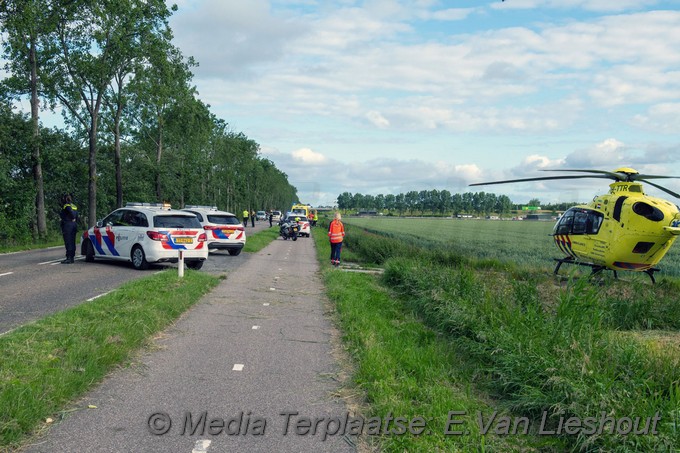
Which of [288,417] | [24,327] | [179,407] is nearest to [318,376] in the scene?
[288,417]

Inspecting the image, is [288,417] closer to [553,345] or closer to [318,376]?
[318,376]

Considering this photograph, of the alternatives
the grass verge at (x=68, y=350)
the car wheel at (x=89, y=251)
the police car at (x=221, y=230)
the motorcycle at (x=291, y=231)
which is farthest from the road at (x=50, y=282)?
the motorcycle at (x=291, y=231)

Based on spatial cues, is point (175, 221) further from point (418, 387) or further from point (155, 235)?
point (418, 387)

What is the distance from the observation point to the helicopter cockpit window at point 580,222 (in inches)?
659

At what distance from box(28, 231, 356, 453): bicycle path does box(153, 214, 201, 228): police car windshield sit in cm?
764

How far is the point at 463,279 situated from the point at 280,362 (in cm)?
496

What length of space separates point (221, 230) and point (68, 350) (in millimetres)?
16100

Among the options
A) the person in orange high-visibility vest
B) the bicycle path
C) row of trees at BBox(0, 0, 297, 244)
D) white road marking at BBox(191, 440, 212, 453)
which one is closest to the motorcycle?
row of trees at BBox(0, 0, 297, 244)

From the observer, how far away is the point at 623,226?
15.7 meters

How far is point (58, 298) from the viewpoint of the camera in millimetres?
10406

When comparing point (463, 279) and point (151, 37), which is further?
point (151, 37)

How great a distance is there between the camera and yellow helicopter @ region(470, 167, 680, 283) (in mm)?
15406

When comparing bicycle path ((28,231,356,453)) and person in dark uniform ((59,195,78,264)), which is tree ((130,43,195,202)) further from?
bicycle path ((28,231,356,453))

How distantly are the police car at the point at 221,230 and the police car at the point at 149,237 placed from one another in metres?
4.61
